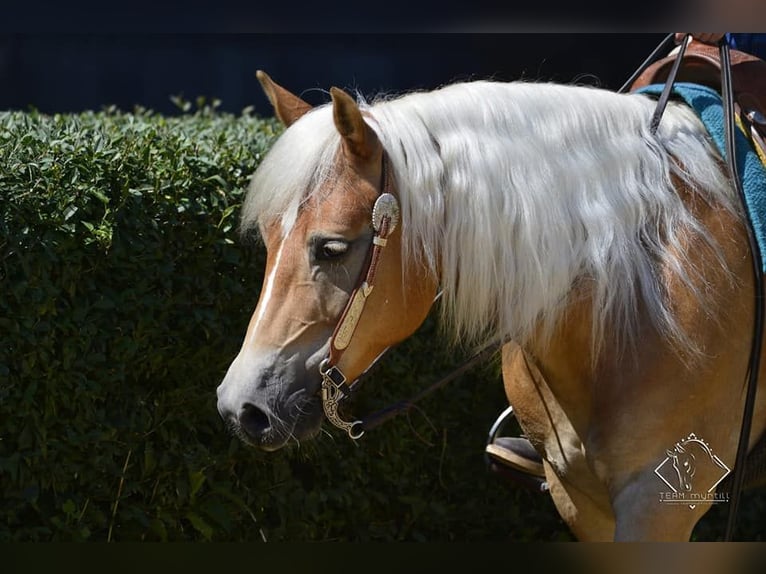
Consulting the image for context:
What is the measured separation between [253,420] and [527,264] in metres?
0.67

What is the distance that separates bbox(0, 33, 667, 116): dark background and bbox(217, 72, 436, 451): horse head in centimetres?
352

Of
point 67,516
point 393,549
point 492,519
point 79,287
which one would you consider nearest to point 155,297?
point 79,287

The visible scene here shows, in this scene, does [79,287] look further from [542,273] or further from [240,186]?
[542,273]

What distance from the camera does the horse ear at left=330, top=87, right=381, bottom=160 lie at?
7.02 feet

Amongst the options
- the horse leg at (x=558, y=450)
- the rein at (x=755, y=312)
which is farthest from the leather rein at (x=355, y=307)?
the rein at (x=755, y=312)

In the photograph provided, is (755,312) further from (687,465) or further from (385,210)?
(385,210)

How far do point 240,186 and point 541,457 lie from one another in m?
1.29

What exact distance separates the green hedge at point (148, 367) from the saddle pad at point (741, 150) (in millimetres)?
1427

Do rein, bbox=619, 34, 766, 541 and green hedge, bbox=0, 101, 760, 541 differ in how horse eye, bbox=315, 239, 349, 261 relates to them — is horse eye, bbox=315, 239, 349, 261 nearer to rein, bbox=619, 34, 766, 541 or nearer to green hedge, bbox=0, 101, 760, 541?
rein, bbox=619, 34, 766, 541

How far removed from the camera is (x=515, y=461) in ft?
10.1

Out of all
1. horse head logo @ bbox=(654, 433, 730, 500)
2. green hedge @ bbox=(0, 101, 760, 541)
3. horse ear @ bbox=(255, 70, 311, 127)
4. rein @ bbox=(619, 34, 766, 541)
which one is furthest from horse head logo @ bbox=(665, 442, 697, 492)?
green hedge @ bbox=(0, 101, 760, 541)

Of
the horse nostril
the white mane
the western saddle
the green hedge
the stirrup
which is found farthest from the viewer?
the stirrup

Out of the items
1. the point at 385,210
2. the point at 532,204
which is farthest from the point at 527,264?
the point at 385,210
